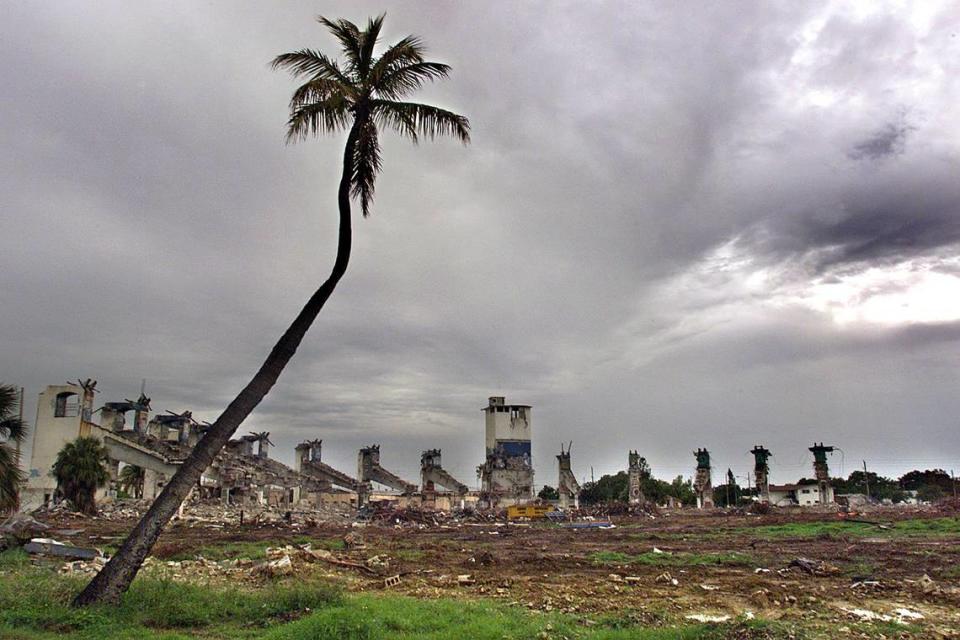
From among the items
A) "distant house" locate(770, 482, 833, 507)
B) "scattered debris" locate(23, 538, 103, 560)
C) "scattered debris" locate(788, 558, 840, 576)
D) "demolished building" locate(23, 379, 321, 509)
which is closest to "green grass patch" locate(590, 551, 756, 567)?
"scattered debris" locate(788, 558, 840, 576)

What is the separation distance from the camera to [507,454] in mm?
69188

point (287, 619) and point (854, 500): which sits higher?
point (287, 619)

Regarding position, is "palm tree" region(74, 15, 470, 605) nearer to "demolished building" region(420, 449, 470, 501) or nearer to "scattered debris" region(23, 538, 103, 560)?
"scattered debris" region(23, 538, 103, 560)

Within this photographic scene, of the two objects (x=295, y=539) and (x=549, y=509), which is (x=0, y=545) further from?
(x=549, y=509)

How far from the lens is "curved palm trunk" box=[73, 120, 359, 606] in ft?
34.0

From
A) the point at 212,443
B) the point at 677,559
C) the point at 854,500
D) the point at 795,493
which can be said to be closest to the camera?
the point at 212,443

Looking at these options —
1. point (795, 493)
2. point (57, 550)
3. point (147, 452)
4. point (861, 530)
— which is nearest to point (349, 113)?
point (57, 550)

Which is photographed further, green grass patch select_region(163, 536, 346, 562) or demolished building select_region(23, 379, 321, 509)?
demolished building select_region(23, 379, 321, 509)

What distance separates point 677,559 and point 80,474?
32508 mm

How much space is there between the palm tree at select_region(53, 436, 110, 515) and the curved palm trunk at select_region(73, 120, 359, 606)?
99.2 ft

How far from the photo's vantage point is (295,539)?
25281mm

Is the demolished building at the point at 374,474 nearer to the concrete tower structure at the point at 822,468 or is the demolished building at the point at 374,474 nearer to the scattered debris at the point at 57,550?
the concrete tower structure at the point at 822,468

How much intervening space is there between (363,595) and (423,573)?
4.04m

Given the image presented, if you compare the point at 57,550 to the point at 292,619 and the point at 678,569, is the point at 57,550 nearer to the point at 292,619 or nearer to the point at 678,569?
the point at 292,619
